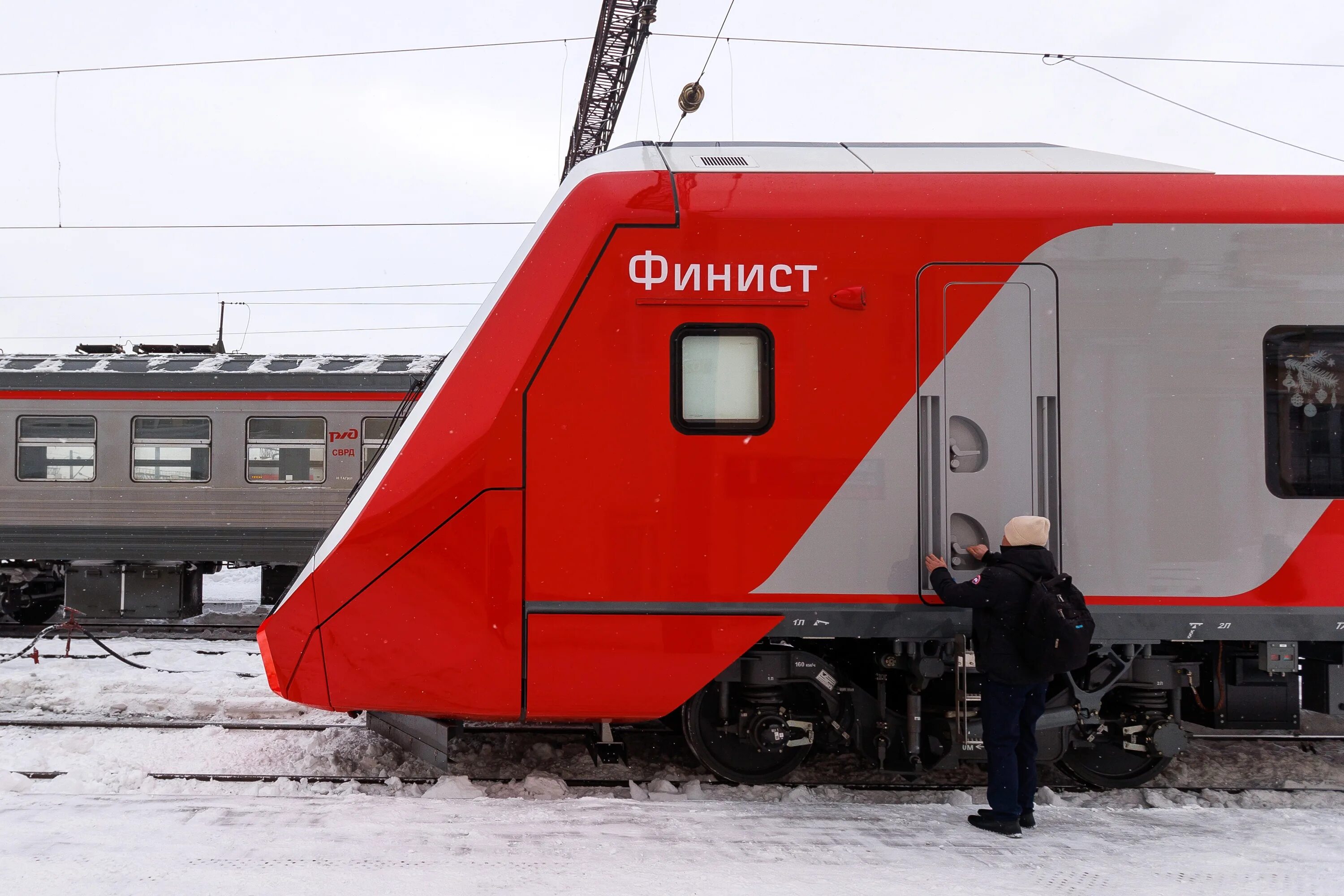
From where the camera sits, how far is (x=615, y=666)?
4020 millimetres

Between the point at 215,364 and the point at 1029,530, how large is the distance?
10.5m

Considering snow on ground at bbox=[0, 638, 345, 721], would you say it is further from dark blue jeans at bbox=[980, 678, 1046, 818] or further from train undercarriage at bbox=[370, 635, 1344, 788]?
dark blue jeans at bbox=[980, 678, 1046, 818]

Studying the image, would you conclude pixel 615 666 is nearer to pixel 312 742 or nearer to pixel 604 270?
pixel 604 270

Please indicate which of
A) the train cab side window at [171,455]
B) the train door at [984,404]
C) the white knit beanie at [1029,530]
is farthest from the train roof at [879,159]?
the train cab side window at [171,455]

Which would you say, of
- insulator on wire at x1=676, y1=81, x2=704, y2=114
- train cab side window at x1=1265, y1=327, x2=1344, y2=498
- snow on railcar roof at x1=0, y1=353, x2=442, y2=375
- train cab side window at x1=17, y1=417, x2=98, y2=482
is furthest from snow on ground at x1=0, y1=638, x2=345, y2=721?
insulator on wire at x1=676, y1=81, x2=704, y2=114

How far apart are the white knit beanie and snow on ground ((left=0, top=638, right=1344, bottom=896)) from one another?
1.48 metres

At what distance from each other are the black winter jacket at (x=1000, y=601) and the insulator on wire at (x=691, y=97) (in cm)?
766

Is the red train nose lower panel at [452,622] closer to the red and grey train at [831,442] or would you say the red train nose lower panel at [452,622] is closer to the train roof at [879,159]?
the red and grey train at [831,442]

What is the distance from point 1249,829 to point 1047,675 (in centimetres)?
147

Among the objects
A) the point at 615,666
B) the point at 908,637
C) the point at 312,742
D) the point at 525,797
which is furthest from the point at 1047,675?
the point at 312,742

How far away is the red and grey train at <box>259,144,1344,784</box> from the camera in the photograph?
157 inches

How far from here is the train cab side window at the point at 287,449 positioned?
1034cm

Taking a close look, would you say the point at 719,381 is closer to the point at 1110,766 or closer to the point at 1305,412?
the point at 1305,412

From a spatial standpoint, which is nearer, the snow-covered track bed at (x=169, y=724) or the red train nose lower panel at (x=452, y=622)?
the red train nose lower panel at (x=452, y=622)
